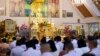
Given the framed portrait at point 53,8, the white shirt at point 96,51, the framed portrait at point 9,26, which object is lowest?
the framed portrait at point 9,26

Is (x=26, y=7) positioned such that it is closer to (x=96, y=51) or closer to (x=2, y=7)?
(x=2, y=7)

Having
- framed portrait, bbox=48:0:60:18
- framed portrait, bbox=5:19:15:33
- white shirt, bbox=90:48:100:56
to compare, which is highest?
white shirt, bbox=90:48:100:56

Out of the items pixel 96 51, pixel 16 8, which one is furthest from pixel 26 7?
pixel 96 51

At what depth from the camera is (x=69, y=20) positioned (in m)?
22.7

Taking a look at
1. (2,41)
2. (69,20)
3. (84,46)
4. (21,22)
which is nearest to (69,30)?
(69,20)

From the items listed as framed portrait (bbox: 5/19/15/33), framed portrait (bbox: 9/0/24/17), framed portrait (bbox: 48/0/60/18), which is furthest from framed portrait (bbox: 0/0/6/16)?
framed portrait (bbox: 48/0/60/18)

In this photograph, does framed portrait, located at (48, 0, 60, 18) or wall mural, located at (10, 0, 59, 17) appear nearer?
wall mural, located at (10, 0, 59, 17)

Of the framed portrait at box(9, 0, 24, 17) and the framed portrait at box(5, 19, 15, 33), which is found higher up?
the framed portrait at box(9, 0, 24, 17)

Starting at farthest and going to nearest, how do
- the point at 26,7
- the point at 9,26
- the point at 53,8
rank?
the point at 53,8, the point at 26,7, the point at 9,26

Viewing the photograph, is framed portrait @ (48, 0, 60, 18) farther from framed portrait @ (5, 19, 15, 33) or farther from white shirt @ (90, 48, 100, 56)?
white shirt @ (90, 48, 100, 56)

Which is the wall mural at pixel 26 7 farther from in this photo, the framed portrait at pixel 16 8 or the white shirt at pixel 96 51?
the white shirt at pixel 96 51

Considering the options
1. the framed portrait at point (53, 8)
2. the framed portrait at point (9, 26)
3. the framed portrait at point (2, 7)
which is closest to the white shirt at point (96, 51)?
the framed portrait at point (9, 26)

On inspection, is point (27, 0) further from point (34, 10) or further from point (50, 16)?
point (50, 16)

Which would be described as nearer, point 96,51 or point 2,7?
point 96,51
